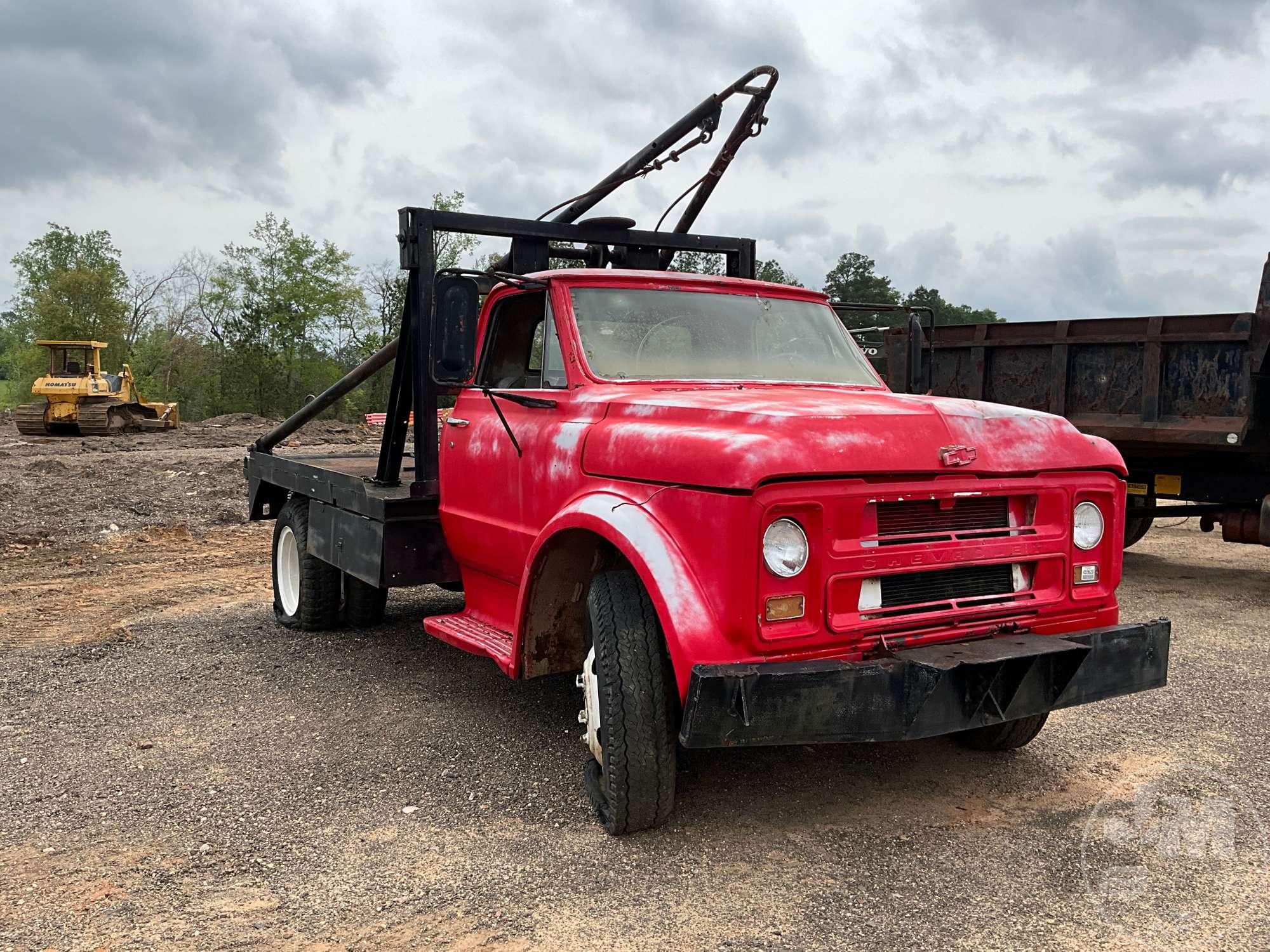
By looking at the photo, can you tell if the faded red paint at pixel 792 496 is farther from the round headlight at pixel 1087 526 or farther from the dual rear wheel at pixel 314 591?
the dual rear wheel at pixel 314 591

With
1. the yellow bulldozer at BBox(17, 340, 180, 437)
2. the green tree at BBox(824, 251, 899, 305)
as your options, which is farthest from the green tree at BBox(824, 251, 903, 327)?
the yellow bulldozer at BBox(17, 340, 180, 437)

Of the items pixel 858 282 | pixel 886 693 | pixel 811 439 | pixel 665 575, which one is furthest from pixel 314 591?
pixel 858 282

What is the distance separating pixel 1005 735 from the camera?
4.58 m

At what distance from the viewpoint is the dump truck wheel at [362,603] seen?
6938 millimetres

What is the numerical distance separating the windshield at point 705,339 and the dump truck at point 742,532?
0.04 feet

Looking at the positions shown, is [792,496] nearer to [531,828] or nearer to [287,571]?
[531,828]

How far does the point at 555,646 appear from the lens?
448 cm

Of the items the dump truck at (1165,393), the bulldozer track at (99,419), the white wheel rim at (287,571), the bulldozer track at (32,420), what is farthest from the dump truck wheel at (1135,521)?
the bulldozer track at (32,420)

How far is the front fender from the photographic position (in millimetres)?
3414

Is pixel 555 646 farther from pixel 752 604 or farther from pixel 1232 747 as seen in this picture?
pixel 1232 747

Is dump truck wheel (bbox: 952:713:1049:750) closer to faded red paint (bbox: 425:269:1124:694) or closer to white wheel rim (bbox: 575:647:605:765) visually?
faded red paint (bbox: 425:269:1124:694)

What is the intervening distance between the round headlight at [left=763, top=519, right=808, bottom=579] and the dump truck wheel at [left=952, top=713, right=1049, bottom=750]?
1568 mm

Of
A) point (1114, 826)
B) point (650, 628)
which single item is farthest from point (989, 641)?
point (650, 628)

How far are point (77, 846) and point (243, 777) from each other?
0.74 meters
